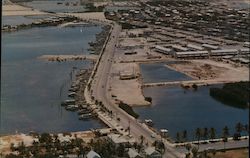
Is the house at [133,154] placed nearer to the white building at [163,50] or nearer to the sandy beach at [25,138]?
the sandy beach at [25,138]

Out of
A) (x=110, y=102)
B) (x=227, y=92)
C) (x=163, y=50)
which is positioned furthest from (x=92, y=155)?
(x=163, y=50)

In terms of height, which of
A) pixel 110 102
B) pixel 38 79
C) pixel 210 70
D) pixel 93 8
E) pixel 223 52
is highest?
pixel 93 8

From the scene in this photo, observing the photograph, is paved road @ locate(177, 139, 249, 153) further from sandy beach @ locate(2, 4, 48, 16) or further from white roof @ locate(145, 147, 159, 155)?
sandy beach @ locate(2, 4, 48, 16)

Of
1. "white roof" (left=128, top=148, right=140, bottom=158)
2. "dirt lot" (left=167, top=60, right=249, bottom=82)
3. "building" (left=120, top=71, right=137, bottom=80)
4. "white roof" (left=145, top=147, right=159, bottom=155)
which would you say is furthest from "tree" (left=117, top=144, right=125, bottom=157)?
"building" (left=120, top=71, right=137, bottom=80)

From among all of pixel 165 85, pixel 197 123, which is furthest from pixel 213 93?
pixel 197 123

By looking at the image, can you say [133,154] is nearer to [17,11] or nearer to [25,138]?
[25,138]

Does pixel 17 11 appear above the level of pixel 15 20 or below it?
above

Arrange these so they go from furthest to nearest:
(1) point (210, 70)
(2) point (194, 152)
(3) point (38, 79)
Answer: (1) point (210, 70) → (3) point (38, 79) → (2) point (194, 152)
